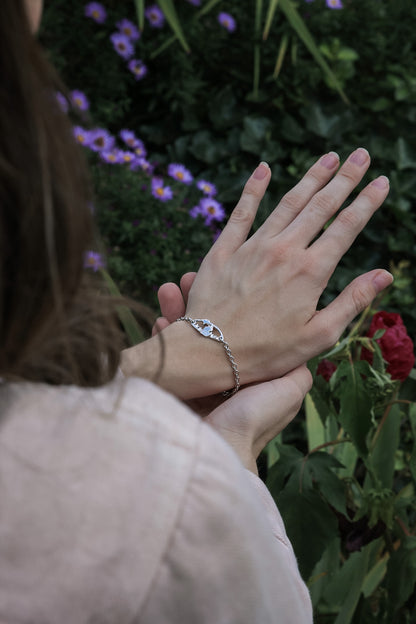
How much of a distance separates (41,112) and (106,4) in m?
2.32

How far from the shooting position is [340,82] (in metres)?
2.58

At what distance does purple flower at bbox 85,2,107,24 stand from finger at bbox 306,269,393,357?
5.71 feet

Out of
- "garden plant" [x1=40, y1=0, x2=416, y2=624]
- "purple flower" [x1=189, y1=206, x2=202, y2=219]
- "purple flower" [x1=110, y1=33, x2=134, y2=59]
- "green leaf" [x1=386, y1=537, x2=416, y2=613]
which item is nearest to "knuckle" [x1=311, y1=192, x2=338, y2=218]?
"green leaf" [x1=386, y1=537, x2=416, y2=613]

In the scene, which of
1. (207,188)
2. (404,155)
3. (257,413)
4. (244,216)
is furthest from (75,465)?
(404,155)

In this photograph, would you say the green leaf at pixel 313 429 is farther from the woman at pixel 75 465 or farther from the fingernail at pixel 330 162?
the woman at pixel 75 465

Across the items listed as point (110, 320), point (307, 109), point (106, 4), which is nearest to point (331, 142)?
point (307, 109)

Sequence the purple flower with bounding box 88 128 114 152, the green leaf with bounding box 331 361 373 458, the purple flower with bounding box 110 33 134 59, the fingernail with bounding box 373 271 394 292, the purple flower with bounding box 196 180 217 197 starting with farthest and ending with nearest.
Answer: the purple flower with bounding box 110 33 134 59 < the purple flower with bounding box 196 180 217 197 < the purple flower with bounding box 88 128 114 152 < the fingernail with bounding box 373 271 394 292 < the green leaf with bounding box 331 361 373 458

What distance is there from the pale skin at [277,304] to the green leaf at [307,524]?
140mm

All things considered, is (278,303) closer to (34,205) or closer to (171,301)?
(171,301)

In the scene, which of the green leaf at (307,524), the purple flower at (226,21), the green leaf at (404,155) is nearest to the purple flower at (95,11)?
the purple flower at (226,21)

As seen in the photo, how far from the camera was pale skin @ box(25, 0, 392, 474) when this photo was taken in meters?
1.03

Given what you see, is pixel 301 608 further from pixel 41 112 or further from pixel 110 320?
pixel 41 112

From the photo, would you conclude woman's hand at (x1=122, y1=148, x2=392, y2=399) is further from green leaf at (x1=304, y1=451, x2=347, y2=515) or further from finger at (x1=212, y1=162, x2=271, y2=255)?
green leaf at (x1=304, y1=451, x2=347, y2=515)

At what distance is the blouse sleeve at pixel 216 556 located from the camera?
47cm
